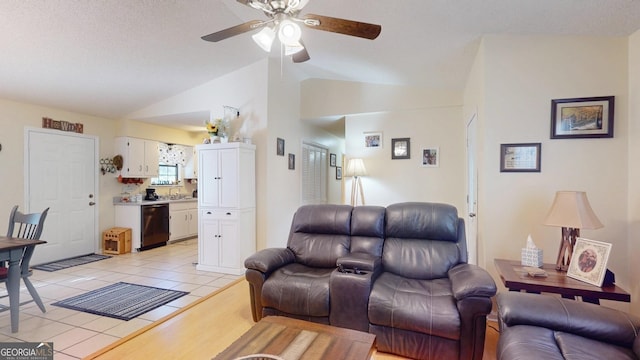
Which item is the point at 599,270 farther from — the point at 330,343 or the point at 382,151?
the point at 382,151

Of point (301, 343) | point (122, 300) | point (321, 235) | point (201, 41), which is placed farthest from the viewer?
point (201, 41)

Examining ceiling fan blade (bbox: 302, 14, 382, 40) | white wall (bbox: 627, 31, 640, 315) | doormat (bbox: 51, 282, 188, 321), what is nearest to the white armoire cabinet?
doormat (bbox: 51, 282, 188, 321)

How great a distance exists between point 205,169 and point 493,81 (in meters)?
3.55

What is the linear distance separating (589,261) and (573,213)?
0.33 m

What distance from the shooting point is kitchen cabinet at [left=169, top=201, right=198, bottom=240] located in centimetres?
590

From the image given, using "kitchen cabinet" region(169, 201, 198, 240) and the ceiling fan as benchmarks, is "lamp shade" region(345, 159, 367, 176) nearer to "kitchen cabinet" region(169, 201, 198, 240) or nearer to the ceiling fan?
the ceiling fan

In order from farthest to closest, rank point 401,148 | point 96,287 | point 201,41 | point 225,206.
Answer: point 401,148, point 225,206, point 201,41, point 96,287

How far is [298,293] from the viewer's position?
2.36 metres

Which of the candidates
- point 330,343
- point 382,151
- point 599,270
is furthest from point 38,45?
point 599,270

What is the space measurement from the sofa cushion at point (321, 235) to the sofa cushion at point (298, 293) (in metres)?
0.30

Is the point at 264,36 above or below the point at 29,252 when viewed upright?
above

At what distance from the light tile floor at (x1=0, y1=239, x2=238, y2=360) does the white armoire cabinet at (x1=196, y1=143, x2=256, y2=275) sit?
0.82 feet

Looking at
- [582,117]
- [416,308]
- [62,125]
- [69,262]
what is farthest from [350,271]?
[62,125]

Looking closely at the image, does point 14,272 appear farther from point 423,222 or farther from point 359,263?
point 423,222
